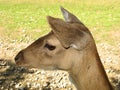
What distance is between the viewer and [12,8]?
1566cm

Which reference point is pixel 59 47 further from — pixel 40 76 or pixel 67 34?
pixel 40 76

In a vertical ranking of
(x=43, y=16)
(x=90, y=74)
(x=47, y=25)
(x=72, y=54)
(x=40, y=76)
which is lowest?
(x=40, y=76)

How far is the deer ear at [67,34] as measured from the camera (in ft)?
14.2

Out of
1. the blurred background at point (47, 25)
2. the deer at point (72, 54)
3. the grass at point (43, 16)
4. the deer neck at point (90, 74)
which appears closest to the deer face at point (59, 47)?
the deer at point (72, 54)

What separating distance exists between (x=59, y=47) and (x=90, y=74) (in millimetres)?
575

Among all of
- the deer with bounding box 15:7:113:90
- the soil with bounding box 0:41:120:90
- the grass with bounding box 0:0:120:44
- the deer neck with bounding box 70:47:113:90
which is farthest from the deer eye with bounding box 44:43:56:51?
the grass with bounding box 0:0:120:44

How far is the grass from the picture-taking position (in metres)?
11.9

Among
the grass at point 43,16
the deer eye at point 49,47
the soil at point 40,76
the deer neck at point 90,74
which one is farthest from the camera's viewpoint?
the grass at point 43,16

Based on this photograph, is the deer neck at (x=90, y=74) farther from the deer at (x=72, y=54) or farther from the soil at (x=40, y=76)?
the soil at (x=40, y=76)

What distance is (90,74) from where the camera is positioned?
470 cm

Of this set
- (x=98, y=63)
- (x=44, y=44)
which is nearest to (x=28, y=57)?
(x=44, y=44)

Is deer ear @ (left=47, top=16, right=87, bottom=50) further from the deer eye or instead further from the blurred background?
the blurred background

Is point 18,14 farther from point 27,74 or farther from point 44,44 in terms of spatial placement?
point 44,44

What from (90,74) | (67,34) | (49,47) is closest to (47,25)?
(49,47)
